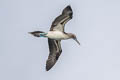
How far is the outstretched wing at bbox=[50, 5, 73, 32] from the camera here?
109 feet

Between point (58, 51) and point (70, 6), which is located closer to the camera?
point (70, 6)

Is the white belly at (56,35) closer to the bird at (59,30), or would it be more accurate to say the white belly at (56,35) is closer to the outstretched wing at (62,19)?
the bird at (59,30)

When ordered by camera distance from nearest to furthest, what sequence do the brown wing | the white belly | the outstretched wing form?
the white belly → the outstretched wing → the brown wing

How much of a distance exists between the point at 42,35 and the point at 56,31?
3.80 ft

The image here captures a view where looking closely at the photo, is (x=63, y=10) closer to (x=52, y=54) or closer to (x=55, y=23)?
(x=55, y=23)

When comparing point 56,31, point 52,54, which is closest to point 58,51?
point 52,54

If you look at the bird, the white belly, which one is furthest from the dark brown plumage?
the white belly

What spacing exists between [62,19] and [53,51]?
11.4 feet

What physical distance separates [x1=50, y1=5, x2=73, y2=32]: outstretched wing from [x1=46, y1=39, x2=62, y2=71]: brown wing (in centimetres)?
222

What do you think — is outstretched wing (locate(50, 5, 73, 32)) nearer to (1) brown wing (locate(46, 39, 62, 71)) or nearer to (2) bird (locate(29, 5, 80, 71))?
(2) bird (locate(29, 5, 80, 71))

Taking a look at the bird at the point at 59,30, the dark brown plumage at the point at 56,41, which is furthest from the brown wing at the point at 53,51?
the bird at the point at 59,30

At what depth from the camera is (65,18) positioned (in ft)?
110

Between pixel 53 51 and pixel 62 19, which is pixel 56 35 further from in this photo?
pixel 53 51

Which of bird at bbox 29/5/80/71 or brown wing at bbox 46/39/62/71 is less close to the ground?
bird at bbox 29/5/80/71
